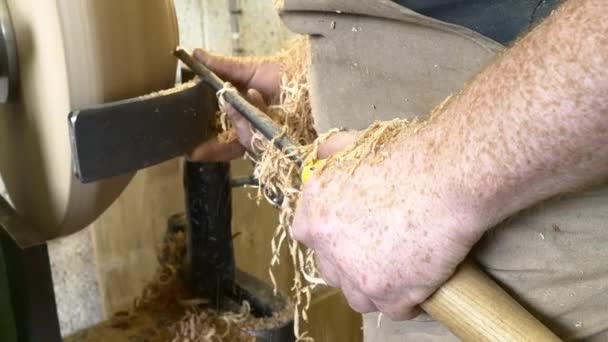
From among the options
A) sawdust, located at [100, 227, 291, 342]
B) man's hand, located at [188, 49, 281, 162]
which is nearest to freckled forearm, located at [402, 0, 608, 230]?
man's hand, located at [188, 49, 281, 162]

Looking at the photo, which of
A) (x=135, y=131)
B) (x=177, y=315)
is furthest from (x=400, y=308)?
(x=177, y=315)

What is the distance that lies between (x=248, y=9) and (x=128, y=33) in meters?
0.85

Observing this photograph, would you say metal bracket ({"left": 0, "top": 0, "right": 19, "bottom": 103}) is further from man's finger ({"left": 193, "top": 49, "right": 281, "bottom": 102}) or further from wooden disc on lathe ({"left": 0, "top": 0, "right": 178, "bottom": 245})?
man's finger ({"left": 193, "top": 49, "right": 281, "bottom": 102})

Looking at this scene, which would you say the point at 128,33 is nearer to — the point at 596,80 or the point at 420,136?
the point at 420,136

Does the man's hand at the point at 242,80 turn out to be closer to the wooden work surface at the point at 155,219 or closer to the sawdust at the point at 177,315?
the sawdust at the point at 177,315

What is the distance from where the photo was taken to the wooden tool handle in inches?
19.7

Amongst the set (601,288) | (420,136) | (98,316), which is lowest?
(98,316)

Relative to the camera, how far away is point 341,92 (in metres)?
0.69

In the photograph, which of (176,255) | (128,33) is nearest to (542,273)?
(128,33)

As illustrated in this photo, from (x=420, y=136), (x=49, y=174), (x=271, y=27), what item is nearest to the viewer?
(x=420, y=136)

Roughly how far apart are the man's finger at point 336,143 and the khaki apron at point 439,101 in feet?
0.16

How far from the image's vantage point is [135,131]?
2.24ft

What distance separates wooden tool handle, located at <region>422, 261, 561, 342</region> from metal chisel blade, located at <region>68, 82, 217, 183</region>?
0.33 metres

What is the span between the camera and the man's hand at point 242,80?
0.88 m
